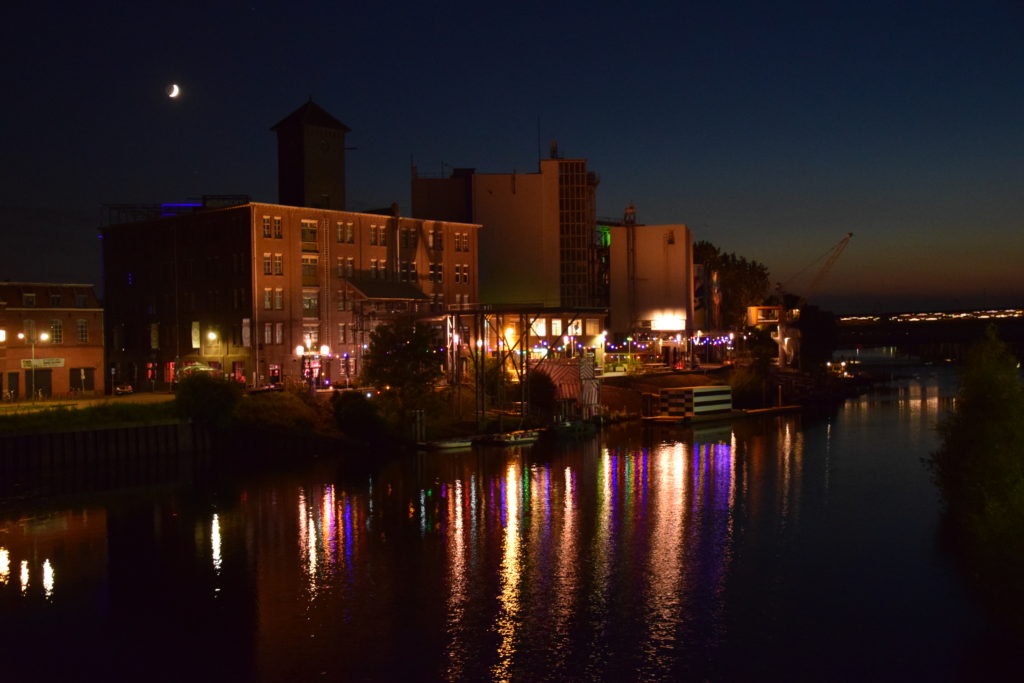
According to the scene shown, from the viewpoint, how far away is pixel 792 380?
86.7 metres

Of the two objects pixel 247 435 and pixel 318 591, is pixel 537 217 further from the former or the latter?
pixel 318 591

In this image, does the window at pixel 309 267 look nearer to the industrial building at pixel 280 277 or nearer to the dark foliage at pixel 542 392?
the industrial building at pixel 280 277

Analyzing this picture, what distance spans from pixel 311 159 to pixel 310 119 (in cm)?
308

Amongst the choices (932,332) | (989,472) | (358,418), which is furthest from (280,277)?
(932,332)

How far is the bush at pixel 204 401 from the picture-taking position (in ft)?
156

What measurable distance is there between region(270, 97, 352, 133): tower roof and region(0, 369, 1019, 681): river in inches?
1354

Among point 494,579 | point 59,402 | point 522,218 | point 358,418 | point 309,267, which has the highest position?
point 522,218

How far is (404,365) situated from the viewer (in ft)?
162

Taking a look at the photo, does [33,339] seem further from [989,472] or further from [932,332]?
[932,332]

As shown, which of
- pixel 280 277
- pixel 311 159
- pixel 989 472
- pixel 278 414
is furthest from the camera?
pixel 311 159

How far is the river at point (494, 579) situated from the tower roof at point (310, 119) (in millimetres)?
34388

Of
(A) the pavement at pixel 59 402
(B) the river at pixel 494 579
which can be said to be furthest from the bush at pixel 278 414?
(B) the river at pixel 494 579

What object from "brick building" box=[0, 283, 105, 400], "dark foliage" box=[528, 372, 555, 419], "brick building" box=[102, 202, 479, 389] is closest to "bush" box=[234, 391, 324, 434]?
"brick building" box=[102, 202, 479, 389]

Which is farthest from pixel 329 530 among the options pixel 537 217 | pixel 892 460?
pixel 537 217
